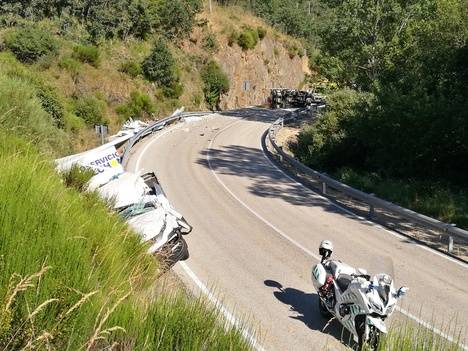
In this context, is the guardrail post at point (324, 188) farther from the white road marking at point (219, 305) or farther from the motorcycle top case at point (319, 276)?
the motorcycle top case at point (319, 276)

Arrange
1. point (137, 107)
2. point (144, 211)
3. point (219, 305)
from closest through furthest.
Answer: point (219, 305), point (144, 211), point (137, 107)

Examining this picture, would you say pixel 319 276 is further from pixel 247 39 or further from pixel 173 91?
pixel 247 39

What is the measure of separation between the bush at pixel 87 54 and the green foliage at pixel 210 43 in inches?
661

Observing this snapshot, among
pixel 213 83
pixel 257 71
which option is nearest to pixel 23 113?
pixel 213 83

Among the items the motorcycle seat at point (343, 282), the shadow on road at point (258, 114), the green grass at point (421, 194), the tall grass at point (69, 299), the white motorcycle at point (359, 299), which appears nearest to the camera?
the tall grass at point (69, 299)

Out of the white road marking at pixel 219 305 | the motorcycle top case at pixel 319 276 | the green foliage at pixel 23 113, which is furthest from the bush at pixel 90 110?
the motorcycle top case at pixel 319 276

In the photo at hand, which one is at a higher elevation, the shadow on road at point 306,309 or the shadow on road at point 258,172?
the shadow on road at point 306,309

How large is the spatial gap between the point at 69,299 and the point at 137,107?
35258 mm

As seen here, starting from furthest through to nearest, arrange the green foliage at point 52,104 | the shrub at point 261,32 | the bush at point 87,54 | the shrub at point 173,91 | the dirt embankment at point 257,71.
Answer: the shrub at point 261,32 → the dirt embankment at point 257,71 → the shrub at point 173,91 → the bush at point 87,54 → the green foliage at point 52,104

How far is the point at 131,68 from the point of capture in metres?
40.1

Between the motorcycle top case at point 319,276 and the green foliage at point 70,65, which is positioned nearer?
the motorcycle top case at point 319,276

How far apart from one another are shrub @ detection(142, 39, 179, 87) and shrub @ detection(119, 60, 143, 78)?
113cm

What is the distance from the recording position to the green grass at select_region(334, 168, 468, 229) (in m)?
15.2

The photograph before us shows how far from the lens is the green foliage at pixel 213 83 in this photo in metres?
49.3
